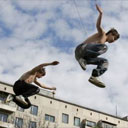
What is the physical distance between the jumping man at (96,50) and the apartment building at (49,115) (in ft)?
94.2

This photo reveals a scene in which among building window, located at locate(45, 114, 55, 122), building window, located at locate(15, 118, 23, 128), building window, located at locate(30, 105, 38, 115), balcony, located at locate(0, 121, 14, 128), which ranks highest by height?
building window, located at locate(30, 105, 38, 115)

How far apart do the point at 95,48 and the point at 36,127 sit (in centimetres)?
3125

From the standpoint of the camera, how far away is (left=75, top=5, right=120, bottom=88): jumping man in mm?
10625

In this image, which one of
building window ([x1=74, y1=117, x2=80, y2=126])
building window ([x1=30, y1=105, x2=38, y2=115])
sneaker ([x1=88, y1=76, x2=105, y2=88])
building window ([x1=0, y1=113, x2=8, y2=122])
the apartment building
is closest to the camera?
sneaker ([x1=88, y1=76, x2=105, y2=88])

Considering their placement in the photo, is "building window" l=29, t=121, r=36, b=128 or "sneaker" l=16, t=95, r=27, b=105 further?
"building window" l=29, t=121, r=36, b=128

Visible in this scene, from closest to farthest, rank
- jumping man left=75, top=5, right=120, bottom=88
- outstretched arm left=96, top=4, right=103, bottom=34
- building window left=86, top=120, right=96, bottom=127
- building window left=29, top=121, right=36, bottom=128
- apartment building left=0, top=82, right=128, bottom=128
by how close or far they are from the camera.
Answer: outstretched arm left=96, top=4, right=103, bottom=34, jumping man left=75, top=5, right=120, bottom=88, apartment building left=0, top=82, right=128, bottom=128, building window left=29, top=121, right=36, bottom=128, building window left=86, top=120, right=96, bottom=127

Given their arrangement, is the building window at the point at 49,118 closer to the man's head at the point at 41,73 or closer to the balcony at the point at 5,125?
the balcony at the point at 5,125

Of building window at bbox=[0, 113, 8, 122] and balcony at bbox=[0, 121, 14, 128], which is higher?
building window at bbox=[0, 113, 8, 122]

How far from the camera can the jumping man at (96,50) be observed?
1062 cm

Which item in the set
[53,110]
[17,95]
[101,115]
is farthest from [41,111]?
[17,95]

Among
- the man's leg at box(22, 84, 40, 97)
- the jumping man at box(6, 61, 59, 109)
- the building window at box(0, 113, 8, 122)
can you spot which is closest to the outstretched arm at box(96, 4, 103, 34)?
the jumping man at box(6, 61, 59, 109)

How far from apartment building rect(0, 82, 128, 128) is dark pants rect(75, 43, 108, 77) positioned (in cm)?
2872

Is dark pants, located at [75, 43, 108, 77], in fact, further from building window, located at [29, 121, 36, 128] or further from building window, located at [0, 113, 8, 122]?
building window, located at [29, 121, 36, 128]

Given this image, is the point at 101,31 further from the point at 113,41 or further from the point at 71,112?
the point at 71,112
